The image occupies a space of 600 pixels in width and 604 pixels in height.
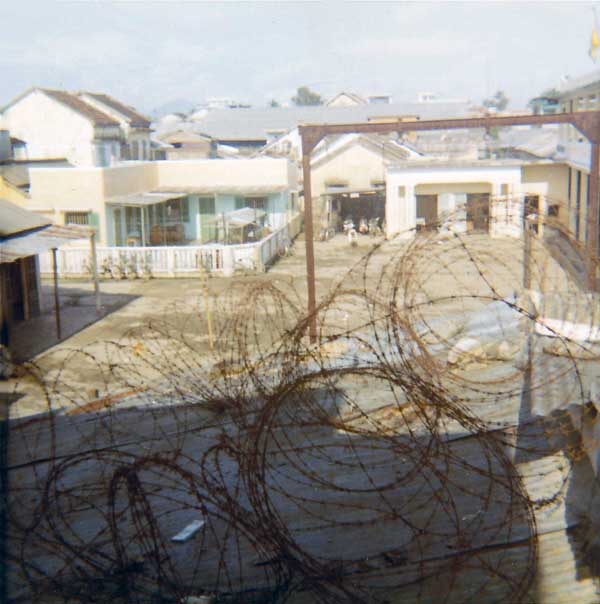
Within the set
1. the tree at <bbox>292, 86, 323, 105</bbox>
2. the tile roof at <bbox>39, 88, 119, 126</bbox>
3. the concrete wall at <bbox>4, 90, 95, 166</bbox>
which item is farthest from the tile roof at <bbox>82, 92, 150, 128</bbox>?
the tree at <bbox>292, 86, 323, 105</bbox>

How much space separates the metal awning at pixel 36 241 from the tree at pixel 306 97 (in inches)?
2553

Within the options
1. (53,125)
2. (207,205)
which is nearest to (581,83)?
(207,205)

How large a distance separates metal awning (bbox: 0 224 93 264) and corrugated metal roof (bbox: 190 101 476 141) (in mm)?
31650

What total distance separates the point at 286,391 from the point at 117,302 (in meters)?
14.8

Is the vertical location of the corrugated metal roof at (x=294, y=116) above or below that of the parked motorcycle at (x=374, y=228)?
above

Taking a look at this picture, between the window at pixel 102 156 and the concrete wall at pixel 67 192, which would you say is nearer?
the concrete wall at pixel 67 192

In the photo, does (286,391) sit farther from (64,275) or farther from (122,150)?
(122,150)

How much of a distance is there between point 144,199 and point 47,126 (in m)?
8.23

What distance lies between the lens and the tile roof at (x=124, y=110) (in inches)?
1362

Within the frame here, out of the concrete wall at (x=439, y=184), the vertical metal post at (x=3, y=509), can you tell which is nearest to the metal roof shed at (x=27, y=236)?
the vertical metal post at (x=3, y=509)

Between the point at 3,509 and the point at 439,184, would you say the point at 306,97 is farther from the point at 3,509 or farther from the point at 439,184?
the point at 3,509

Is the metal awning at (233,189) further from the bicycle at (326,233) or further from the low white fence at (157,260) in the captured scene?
the low white fence at (157,260)

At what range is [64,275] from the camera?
2212 centimetres

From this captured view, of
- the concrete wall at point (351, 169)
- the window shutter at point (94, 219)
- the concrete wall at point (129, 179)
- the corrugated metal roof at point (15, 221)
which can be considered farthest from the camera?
the concrete wall at point (351, 169)
